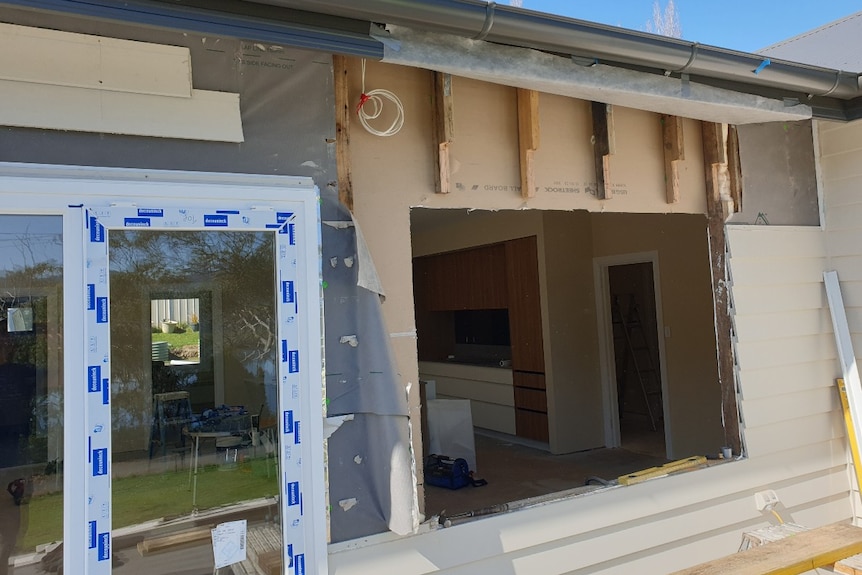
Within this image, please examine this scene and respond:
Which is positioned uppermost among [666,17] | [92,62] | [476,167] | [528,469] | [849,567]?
[666,17]

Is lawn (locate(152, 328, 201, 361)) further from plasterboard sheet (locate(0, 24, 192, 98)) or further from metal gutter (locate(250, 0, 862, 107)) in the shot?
metal gutter (locate(250, 0, 862, 107))

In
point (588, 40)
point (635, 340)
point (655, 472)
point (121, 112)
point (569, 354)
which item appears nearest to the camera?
point (121, 112)

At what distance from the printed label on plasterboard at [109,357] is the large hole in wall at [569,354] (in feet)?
7.34

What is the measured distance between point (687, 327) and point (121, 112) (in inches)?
198

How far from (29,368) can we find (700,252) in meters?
5.14

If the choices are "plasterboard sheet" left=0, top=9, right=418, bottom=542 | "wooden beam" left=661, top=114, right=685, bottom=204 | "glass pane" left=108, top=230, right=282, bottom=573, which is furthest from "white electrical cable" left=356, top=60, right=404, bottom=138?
"wooden beam" left=661, top=114, right=685, bottom=204

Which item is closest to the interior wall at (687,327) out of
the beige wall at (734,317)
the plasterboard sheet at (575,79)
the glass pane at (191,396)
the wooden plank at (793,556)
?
the beige wall at (734,317)

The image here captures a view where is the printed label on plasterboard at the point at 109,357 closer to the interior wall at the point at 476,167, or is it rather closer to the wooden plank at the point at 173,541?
the wooden plank at the point at 173,541

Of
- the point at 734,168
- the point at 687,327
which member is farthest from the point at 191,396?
the point at 687,327

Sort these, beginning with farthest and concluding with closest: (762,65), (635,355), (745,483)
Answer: (635,355), (745,483), (762,65)

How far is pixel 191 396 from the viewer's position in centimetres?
234

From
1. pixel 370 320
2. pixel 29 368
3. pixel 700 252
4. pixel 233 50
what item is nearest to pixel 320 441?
pixel 370 320

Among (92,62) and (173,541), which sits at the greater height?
Answer: (92,62)

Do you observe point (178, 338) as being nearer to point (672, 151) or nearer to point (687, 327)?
point (672, 151)
